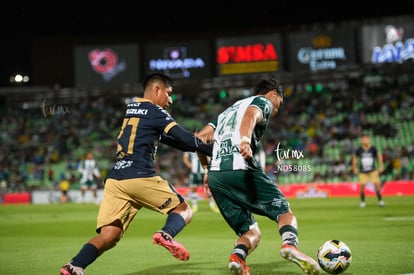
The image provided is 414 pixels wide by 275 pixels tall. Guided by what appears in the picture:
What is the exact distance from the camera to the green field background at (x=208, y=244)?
897 cm

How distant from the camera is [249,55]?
144ft

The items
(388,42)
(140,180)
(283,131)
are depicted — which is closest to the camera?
(140,180)

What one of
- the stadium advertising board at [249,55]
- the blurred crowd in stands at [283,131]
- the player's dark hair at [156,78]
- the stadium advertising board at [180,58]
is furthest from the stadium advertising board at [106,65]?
the player's dark hair at [156,78]

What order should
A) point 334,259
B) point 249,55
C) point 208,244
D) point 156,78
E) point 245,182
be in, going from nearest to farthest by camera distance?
point 245,182 → point 334,259 → point 156,78 → point 208,244 → point 249,55

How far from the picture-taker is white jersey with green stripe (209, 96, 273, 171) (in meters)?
7.03

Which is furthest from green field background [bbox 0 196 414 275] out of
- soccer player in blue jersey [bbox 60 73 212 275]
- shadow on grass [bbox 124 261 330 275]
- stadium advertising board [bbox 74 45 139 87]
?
stadium advertising board [bbox 74 45 139 87]

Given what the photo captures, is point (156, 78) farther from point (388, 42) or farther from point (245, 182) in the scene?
point (388, 42)

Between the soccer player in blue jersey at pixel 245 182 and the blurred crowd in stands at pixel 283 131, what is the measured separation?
26352 mm

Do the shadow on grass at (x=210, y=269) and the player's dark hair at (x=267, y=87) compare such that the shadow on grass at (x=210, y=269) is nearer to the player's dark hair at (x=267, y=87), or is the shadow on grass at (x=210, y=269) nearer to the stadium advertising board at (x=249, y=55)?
the player's dark hair at (x=267, y=87)

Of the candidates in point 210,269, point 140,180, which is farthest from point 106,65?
point 140,180

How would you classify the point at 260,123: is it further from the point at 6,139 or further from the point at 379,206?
the point at 6,139

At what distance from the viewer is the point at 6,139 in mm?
46750

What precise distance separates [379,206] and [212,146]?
15516 mm

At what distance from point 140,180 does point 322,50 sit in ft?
121
